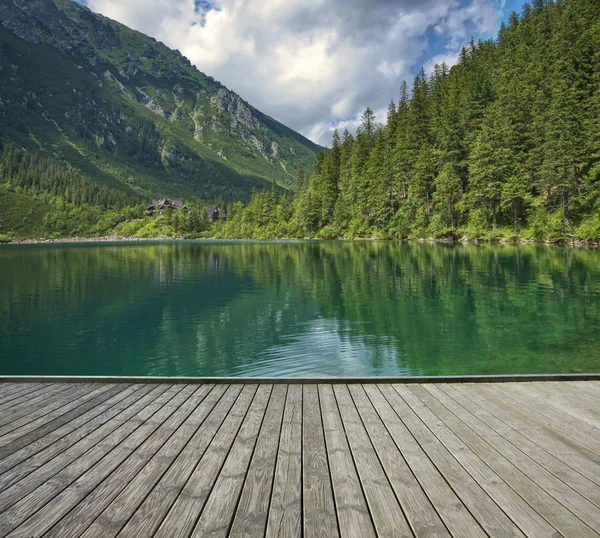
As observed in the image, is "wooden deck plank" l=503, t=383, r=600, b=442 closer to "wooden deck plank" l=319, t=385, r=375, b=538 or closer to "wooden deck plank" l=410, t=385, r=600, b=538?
"wooden deck plank" l=410, t=385, r=600, b=538

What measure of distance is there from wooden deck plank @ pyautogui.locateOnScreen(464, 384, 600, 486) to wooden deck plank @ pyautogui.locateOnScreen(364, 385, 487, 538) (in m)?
1.30

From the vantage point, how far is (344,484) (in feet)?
11.4

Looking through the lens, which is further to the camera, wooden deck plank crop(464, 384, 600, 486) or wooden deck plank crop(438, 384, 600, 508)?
wooden deck plank crop(464, 384, 600, 486)

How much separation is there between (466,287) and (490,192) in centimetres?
4231

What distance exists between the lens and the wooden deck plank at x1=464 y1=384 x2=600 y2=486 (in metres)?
3.81

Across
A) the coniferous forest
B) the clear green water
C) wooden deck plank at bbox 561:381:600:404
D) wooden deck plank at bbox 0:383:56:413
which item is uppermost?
the coniferous forest

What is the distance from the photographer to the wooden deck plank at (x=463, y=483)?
2891mm

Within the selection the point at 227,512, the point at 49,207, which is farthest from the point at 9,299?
the point at 49,207

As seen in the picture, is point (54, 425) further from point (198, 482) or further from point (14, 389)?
point (198, 482)

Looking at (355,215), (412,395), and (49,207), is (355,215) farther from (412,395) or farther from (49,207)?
(49,207)

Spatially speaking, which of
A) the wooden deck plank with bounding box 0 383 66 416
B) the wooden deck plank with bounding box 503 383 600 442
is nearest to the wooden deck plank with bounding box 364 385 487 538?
the wooden deck plank with bounding box 503 383 600 442

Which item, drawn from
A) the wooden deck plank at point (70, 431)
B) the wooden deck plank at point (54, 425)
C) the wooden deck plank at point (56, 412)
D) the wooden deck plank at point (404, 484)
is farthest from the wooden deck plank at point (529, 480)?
the wooden deck plank at point (56, 412)

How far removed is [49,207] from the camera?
189 m

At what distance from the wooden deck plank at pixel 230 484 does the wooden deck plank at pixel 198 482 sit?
0.06 meters
